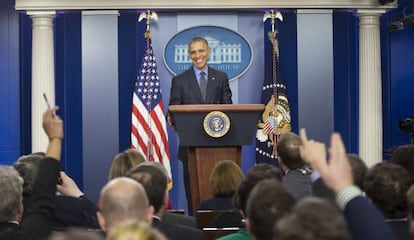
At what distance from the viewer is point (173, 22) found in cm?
1021

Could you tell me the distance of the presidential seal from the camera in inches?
278

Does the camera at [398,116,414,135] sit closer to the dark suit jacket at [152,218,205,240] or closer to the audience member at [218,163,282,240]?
the audience member at [218,163,282,240]

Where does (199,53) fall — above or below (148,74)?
above

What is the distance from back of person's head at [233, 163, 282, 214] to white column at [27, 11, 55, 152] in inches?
229

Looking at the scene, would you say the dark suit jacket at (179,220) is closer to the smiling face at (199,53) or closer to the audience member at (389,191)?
the audience member at (389,191)

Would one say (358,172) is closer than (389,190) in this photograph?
No

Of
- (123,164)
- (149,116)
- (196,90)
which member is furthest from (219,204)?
(149,116)

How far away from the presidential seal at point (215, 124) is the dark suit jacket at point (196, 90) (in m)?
0.97

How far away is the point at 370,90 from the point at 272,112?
3.95 ft

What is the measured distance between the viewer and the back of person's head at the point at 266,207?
2.71 meters

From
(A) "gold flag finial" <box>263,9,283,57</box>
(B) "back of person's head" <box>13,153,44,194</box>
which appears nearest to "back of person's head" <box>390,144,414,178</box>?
(B) "back of person's head" <box>13,153,44,194</box>

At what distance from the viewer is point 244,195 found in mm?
3695

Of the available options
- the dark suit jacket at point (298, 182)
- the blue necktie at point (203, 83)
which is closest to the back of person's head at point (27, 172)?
the dark suit jacket at point (298, 182)

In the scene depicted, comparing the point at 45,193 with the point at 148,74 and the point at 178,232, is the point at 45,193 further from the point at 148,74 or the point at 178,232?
the point at 148,74
